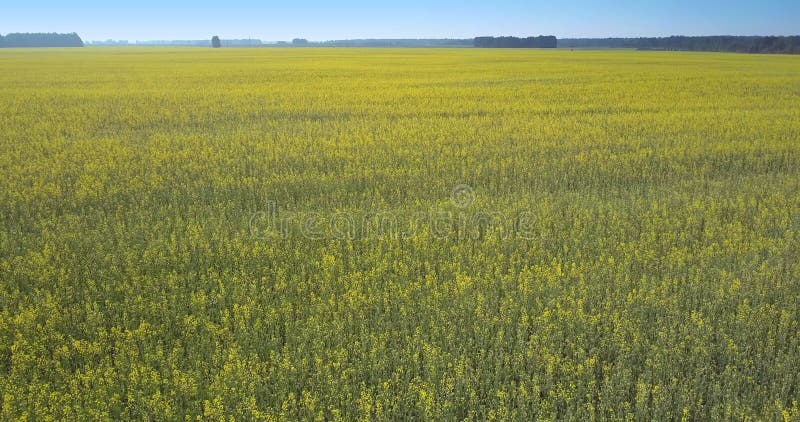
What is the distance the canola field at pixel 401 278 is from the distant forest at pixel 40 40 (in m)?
170

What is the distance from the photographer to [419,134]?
14.1m

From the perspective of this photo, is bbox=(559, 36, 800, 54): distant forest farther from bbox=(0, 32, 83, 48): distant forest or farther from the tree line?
bbox=(0, 32, 83, 48): distant forest

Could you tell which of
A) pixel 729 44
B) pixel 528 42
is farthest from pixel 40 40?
pixel 729 44

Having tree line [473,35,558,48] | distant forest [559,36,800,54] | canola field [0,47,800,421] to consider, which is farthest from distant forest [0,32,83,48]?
canola field [0,47,800,421]

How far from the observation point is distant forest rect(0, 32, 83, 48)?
151 metres

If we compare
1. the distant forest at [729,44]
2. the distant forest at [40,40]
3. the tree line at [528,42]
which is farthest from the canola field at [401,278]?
the distant forest at [40,40]

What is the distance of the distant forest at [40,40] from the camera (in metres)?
151

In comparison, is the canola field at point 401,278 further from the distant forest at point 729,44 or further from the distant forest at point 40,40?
the distant forest at point 40,40

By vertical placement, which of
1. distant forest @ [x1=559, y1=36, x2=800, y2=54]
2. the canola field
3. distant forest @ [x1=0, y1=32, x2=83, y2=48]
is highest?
distant forest @ [x1=0, y1=32, x2=83, y2=48]

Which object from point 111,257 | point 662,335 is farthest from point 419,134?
point 662,335

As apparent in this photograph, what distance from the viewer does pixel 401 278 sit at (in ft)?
19.8

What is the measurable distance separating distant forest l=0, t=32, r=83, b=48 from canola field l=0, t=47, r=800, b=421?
558ft

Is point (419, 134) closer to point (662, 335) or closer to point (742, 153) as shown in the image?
point (742, 153)

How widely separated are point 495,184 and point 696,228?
10.6ft
